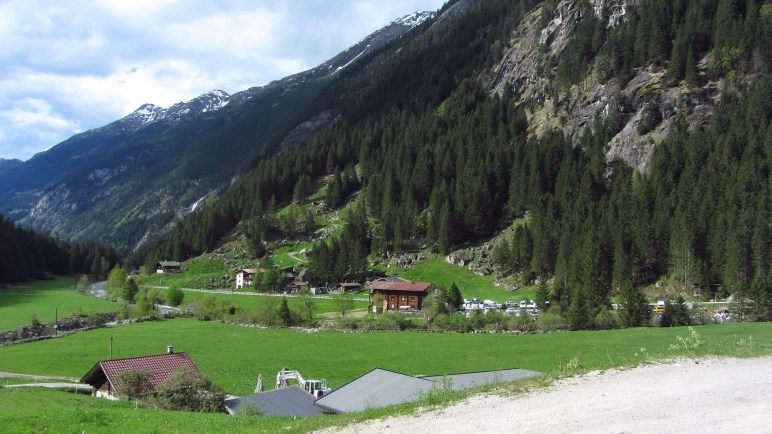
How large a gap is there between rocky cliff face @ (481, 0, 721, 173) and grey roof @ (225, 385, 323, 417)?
90.8 m

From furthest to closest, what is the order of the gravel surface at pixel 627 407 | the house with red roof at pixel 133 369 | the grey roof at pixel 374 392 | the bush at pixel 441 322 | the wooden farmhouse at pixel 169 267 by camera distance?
the wooden farmhouse at pixel 169 267, the bush at pixel 441 322, the house with red roof at pixel 133 369, the grey roof at pixel 374 392, the gravel surface at pixel 627 407

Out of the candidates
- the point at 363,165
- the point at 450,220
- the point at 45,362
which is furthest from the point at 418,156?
the point at 45,362

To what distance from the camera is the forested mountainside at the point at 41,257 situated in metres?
140

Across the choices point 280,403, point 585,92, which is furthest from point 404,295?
point 585,92

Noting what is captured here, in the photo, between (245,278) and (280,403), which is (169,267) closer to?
(245,278)

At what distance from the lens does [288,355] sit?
54.0m

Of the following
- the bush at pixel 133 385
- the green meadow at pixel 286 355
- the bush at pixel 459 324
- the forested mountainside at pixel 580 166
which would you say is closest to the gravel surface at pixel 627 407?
the green meadow at pixel 286 355

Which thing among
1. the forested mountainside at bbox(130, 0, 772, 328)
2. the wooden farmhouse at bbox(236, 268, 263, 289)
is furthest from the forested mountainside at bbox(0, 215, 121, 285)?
the wooden farmhouse at bbox(236, 268, 263, 289)

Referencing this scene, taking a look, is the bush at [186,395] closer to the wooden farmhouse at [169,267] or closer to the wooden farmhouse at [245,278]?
the wooden farmhouse at [245,278]

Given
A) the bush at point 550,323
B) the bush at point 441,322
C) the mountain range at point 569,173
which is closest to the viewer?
the bush at point 550,323

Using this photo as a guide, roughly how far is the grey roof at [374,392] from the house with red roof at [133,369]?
11.2m

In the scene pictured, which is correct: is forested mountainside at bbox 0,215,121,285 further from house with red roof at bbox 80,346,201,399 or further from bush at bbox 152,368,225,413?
bush at bbox 152,368,225,413

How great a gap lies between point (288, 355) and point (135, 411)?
30664mm

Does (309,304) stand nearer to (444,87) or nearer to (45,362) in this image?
(45,362)
